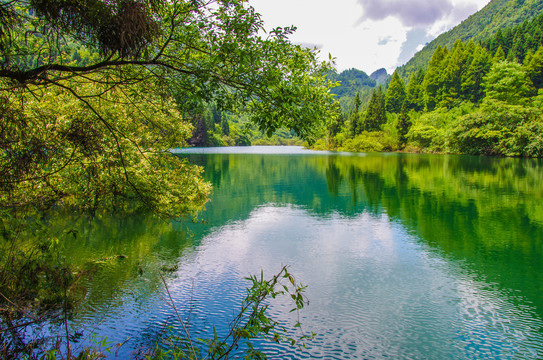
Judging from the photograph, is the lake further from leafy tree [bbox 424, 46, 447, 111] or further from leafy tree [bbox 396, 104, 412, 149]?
leafy tree [bbox 424, 46, 447, 111]

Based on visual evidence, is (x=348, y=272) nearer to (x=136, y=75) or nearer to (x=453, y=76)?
(x=136, y=75)

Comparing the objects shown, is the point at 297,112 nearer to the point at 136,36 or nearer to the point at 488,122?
the point at 136,36

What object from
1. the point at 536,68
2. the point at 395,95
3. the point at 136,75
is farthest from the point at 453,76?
the point at 136,75

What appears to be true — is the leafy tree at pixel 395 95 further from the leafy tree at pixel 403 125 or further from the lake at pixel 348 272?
the lake at pixel 348 272

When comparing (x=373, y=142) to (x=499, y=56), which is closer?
(x=499, y=56)

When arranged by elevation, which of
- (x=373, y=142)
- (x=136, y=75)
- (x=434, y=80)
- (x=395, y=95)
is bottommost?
(x=136, y=75)

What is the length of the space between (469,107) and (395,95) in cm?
2793

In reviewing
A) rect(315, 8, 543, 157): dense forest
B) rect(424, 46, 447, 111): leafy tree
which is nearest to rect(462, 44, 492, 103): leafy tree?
rect(315, 8, 543, 157): dense forest

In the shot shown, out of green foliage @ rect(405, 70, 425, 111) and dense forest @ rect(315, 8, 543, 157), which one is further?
green foliage @ rect(405, 70, 425, 111)

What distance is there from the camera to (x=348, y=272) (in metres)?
12.2

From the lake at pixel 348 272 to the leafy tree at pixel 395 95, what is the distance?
290 ft

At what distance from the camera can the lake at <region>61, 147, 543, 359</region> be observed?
8133mm

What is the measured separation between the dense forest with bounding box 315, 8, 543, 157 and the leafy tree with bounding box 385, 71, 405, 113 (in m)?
0.29

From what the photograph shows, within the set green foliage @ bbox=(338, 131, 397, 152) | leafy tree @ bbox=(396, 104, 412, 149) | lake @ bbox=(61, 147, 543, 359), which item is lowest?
lake @ bbox=(61, 147, 543, 359)
